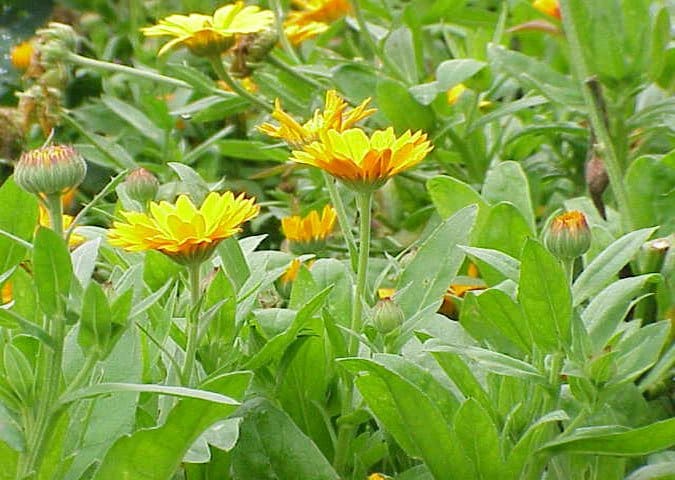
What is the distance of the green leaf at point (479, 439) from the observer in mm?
790

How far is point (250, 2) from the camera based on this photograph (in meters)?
2.24

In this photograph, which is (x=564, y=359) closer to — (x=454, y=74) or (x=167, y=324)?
(x=167, y=324)

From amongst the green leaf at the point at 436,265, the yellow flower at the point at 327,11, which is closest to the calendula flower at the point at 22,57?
the yellow flower at the point at 327,11

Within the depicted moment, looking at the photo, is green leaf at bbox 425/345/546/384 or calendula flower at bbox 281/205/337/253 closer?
green leaf at bbox 425/345/546/384

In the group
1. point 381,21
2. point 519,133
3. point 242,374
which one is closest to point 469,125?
point 519,133

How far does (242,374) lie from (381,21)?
1.22 m

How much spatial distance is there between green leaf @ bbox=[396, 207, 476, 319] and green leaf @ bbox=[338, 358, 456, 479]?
0.39ft

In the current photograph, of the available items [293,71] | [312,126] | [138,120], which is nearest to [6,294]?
[312,126]

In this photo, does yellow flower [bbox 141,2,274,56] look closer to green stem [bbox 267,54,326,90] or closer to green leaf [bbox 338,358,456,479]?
green stem [bbox 267,54,326,90]

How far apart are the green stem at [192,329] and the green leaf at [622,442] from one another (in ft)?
0.77

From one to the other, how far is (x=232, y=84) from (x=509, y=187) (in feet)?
Answer: 1.33

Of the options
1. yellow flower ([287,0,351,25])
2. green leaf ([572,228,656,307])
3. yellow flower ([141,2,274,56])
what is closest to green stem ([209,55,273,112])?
yellow flower ([141,2,274,56])

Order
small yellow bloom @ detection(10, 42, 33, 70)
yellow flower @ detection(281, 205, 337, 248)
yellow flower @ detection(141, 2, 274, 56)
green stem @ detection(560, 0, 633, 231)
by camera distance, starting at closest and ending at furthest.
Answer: green stem @ detection(560, 0, 633, 231)
yellow flower @ detection(281, 205, 337, 248)
yellow flower @ detection(141, 2, 274, 56)
small yellow bloom @ detection(10, 42, 33, 70)

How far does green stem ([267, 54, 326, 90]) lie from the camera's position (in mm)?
1427
